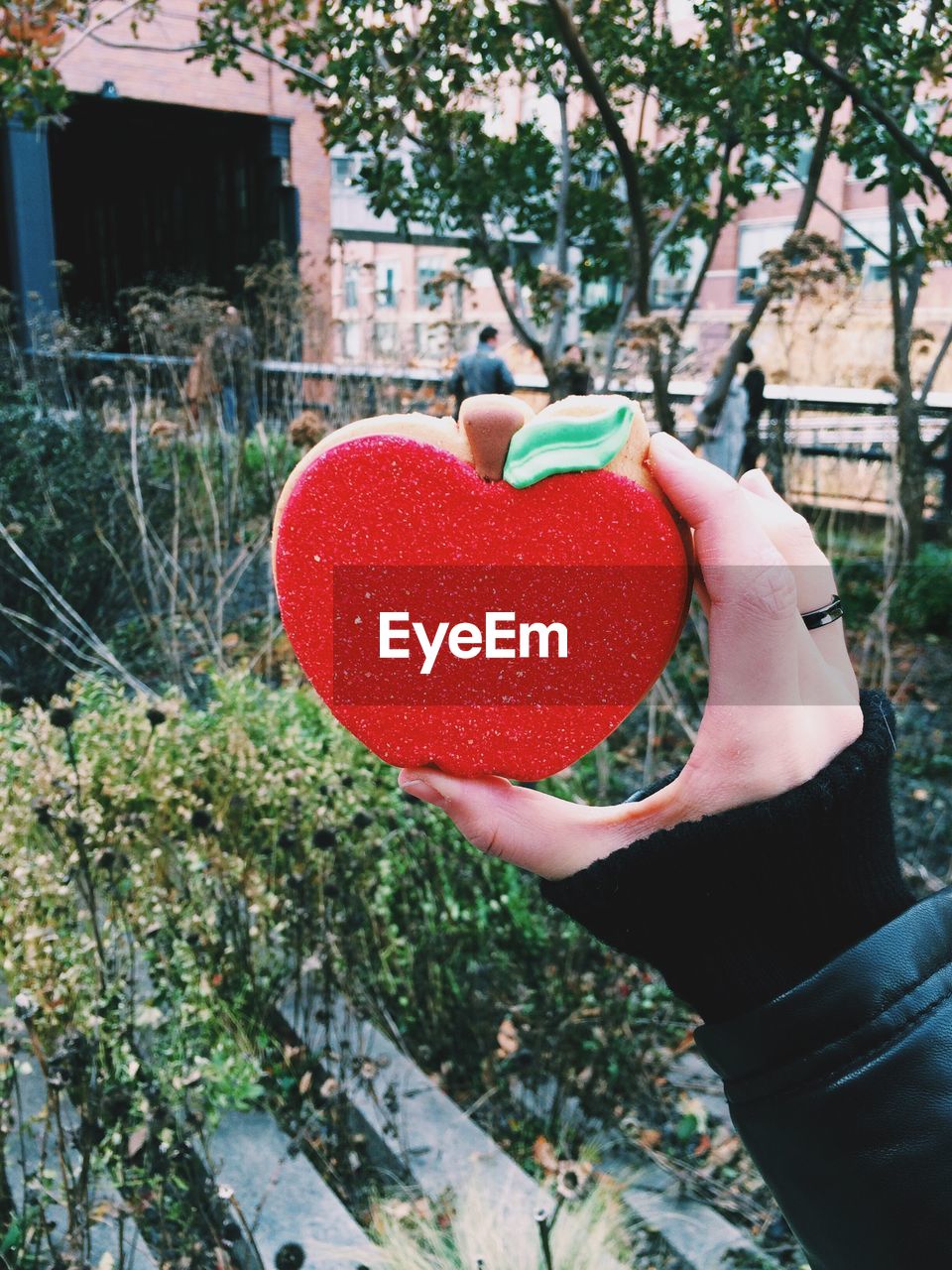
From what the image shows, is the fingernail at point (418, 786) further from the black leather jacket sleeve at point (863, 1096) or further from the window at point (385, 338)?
the window at point (385, 338)

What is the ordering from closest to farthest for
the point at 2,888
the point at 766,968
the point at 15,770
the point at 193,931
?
the point at 766,968 → the point at 193,931 → the point at 2,888 → the point at 15,770

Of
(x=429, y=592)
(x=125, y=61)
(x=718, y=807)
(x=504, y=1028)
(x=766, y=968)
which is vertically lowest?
(x=504, y=1028)

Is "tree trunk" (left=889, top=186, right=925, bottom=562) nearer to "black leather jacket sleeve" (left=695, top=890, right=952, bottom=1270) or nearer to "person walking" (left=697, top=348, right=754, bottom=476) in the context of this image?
"person walking" (left=697, top=348, right=754, bottom=476)

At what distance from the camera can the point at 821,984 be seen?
0.76 metres

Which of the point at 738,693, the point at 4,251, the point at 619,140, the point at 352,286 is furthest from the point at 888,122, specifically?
the point at 4,251

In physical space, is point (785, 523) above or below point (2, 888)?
above

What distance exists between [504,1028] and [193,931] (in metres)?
0.82

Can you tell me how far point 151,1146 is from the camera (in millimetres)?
1478

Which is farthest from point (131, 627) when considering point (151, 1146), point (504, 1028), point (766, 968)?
point (766, 968)

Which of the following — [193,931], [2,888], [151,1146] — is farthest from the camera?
Result: [2,888]

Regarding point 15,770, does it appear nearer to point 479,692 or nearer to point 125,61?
point 479,692

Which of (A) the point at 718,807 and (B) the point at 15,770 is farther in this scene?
(B) the point at 15,770

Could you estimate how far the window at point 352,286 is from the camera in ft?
19.7

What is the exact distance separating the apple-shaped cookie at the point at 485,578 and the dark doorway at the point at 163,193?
48.5 feet
